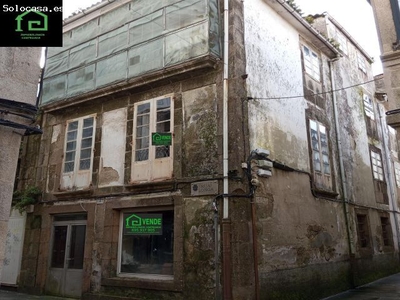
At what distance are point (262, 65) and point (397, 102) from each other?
403 cm

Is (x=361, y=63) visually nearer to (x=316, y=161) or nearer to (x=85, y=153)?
(x=316, y=161)

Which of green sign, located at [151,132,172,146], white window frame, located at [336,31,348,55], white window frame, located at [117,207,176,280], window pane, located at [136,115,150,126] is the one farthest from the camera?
white window frame, located at [336,31,348,55]

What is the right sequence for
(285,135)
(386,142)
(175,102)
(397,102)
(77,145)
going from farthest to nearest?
(386,142), (77,145), (285,135), (175,102), (397,102)

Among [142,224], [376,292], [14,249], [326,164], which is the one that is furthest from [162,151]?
[376,292]

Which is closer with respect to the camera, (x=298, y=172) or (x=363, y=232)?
(x=298, y=172)

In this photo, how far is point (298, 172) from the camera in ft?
33.4

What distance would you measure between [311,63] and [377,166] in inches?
247

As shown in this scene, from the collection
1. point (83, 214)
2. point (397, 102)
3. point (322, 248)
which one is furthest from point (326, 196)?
point (83, 214)

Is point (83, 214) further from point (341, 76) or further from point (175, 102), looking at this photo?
point (341, 76)

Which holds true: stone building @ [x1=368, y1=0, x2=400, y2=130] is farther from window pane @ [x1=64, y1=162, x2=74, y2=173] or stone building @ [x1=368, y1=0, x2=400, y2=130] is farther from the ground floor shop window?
window pane @ [x1=64, y1=162, x2=74, y2=173]

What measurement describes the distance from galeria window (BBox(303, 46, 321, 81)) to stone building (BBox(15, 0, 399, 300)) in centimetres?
9

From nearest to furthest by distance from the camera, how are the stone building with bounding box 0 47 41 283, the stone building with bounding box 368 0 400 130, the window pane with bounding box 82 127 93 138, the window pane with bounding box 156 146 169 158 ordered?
the stone building with bounding box 0 47 41 283, the stone building with bounding box 368 0 400 130, the window pane with bounding box 156 146 169 158, the window pane with bounding box 82 127 93 138

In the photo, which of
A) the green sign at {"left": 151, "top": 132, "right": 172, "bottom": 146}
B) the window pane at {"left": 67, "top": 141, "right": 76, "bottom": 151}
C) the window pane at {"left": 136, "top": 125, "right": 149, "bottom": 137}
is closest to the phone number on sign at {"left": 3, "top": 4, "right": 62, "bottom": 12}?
the green sign at {"left": 151, "top": 132, "right": 172, "bottom": 146}

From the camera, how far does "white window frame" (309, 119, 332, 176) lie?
11.4 m
